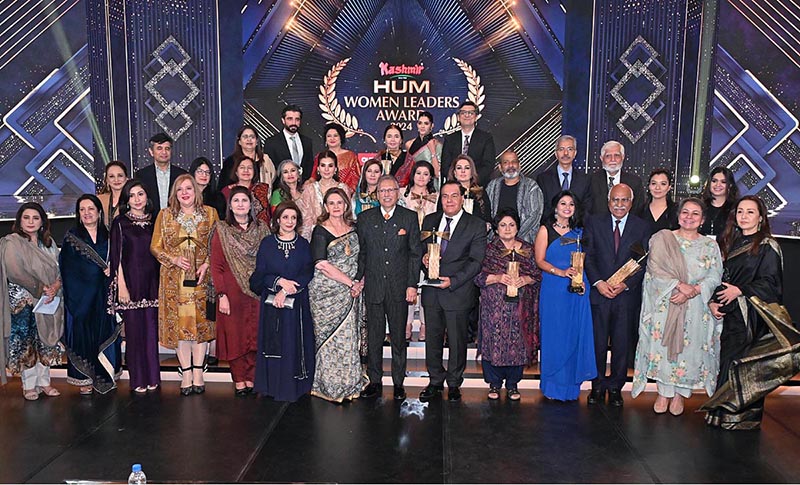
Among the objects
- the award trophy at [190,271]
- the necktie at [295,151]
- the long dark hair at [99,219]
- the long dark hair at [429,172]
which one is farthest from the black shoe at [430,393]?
the long dark hair at [99,219]

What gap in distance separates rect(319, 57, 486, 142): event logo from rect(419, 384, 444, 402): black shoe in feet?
14.7

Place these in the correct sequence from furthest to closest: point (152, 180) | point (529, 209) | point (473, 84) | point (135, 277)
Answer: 1. point (473, 84)
2. point (152, 180)
3. point (529, 209)
4. point (135, 277)

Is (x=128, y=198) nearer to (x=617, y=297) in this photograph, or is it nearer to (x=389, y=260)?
(x=389, y=260)

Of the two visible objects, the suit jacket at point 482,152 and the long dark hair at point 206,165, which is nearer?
the long dark hair at point 206,165

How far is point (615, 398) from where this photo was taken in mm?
4961

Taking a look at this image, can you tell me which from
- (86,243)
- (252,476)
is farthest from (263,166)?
(252,476)

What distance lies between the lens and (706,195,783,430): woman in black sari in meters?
4.49

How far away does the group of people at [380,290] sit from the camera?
470 cm

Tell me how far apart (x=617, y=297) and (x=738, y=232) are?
98cm

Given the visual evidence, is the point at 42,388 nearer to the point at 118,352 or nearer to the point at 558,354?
the point at 118,352

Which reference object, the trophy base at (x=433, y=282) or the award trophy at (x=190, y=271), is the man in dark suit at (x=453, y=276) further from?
the award trophy at (x=190, y=271)

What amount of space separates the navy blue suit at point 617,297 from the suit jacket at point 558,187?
67 cm

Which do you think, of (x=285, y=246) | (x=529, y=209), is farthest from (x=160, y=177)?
(x=529, y=209)

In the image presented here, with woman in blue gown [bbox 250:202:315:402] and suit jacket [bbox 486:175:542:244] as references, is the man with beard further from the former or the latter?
woman in blue gown [bbox 250:202:315:402]
